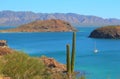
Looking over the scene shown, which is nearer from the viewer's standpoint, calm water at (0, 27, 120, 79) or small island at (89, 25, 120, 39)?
calm water at (0, 27, 120, 79)

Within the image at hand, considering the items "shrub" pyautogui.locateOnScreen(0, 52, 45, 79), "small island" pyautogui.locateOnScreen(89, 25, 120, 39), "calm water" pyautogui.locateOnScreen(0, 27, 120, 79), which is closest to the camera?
"shrub" pyautogui.locateOnScreen(0, 52, 45, 79)

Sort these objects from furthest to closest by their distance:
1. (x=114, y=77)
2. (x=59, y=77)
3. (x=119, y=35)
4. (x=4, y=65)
Result: (x=119, y=35)
(x=114, y=77)
(x=59, y=77)
(x=4, y=65)

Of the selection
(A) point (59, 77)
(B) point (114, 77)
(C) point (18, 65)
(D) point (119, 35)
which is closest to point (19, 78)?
(C) point (18, 65)

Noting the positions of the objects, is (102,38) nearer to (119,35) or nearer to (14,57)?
(119,35)

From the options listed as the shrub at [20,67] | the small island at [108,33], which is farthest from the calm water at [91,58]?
the small island at [108,33]

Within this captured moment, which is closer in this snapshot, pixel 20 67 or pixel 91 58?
pixel 20 67

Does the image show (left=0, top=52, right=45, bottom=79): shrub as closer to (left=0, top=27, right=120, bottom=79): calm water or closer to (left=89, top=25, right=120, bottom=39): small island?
(left=0, top=27, right=120, bottom=79): calm water

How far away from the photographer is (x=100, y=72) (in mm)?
57312

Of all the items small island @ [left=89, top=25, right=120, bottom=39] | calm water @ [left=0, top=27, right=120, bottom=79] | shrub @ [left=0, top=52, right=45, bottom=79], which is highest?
shrub @ [left=0, top=52, right=45, bottom=79]

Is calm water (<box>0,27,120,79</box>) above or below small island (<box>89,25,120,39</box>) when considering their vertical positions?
above

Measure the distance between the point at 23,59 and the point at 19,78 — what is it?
4.37 meters

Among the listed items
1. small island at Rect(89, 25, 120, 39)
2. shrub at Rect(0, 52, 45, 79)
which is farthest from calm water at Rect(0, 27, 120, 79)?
small island at Rect(89, 25, 120, 39)

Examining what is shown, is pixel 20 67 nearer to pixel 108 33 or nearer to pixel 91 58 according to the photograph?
pixel 91 58

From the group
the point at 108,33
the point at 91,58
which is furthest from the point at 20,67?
the point at 108,33
